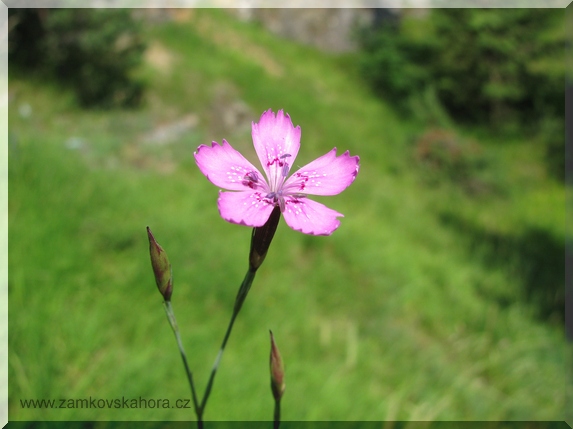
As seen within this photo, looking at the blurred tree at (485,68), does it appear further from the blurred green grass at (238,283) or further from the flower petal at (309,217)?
the flower petal at (309,217)

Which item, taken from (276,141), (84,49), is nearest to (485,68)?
(84,49)

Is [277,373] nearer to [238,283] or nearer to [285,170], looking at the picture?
[285,170]

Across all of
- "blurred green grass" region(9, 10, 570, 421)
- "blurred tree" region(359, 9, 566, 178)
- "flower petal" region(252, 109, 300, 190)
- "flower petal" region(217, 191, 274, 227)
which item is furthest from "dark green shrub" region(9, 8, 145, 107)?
"flower petal" region(217, 191, 274, 227)

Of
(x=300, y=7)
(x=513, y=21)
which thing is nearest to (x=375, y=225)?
(x=513, y=21)

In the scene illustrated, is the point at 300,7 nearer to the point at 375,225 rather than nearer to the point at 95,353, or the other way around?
the point at 375,225

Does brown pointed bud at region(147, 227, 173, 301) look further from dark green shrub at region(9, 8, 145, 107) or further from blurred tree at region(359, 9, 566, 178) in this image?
blurred tree at region(359, 9, 566, 178)

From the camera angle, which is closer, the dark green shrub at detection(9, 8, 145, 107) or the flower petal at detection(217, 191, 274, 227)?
the flower petal at detection(217, 191, 274, 227)

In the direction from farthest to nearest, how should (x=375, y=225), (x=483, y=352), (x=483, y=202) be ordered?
(x=483, y=202), (x=375, y=225), (x=483, y=352)
